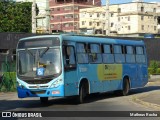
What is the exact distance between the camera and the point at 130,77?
2534 centimetres

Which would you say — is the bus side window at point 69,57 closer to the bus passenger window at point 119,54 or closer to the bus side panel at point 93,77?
the bus side panel at point 93,77

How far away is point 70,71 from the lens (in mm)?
19078

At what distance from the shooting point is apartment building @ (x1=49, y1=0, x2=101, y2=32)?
13850 cm

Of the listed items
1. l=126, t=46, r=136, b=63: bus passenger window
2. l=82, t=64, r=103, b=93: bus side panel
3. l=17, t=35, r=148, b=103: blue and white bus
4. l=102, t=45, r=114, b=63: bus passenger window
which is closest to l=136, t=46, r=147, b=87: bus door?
l=126, t=46, r=136, b=63: bus passenger window

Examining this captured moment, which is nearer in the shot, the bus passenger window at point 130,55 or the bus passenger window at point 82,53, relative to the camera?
the bus passenger window at point 82,53

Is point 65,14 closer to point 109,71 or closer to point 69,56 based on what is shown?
point 109,71

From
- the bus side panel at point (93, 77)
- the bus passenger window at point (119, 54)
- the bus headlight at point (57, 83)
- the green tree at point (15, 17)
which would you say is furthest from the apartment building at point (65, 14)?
the bus headlight at point (57, 83)

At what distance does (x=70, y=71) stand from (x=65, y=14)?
121383 mm

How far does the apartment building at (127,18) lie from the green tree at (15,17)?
127ft

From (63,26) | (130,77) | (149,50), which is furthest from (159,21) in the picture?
(130,77)

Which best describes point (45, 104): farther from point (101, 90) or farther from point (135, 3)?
point (135, 3)

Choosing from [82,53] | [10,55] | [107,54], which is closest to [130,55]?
[107,54]

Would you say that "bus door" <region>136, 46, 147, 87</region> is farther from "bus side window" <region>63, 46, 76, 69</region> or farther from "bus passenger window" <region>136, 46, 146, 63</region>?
"bus side window" <region>63, 46, 76, 69</region>

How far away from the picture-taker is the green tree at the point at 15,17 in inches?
3189
